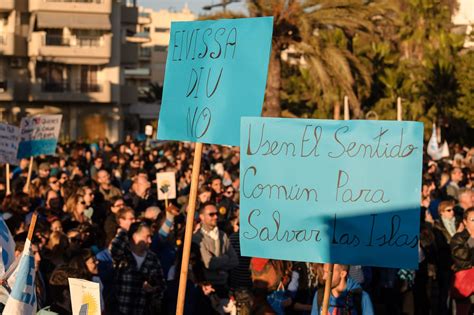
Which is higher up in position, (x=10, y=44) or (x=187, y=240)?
(x=10, y=44)

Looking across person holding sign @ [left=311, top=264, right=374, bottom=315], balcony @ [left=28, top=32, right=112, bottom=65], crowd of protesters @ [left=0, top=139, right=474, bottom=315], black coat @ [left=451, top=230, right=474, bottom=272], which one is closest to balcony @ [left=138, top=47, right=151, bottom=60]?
balcony @ [left=28, top=32, right=112, bottom=65]

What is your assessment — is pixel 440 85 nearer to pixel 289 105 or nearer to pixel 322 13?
pixel 289 105

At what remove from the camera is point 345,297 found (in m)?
7.41

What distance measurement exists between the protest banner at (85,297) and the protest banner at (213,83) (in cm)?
67

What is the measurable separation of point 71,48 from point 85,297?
165 ft

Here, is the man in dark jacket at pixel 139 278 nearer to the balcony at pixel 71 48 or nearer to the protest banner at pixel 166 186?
the protest banner at pixel 166 186

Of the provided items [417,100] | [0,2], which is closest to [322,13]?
[417,100]

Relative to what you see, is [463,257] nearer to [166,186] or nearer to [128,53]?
[166,186]

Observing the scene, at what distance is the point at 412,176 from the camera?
605 centimetres

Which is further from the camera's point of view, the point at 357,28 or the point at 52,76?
the point at 52,76

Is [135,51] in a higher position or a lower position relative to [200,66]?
higher

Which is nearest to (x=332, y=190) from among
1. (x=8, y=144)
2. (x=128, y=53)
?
(x=8, y=144)

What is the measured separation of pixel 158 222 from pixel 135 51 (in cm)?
4985

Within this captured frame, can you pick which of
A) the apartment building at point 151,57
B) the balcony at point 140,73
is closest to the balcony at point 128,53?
the apartment building at point 151,57
